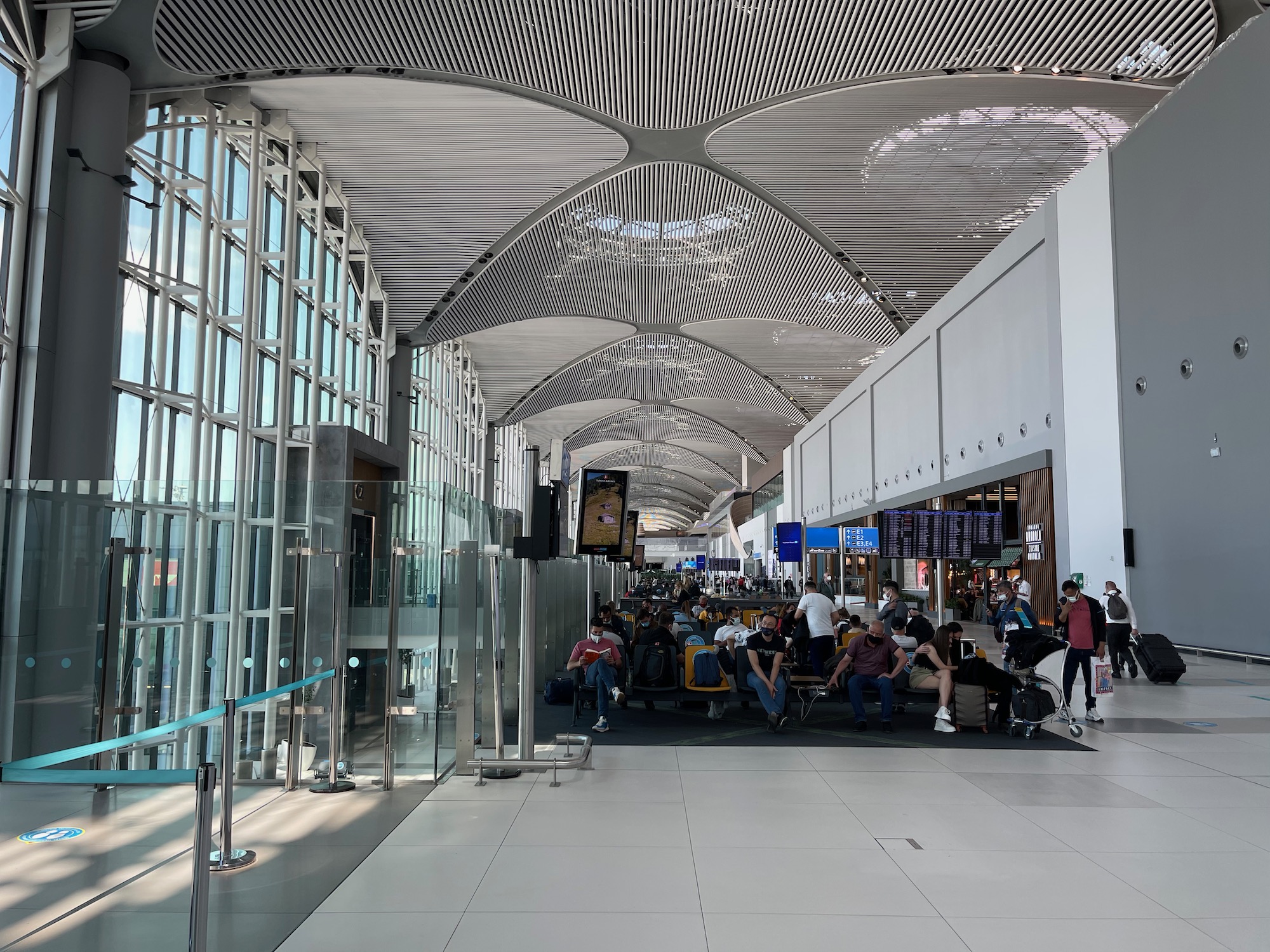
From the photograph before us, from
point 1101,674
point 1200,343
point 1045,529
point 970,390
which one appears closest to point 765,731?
point 1101,674

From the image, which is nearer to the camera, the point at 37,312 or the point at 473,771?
the point at 473,771

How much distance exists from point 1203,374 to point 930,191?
7.91 m

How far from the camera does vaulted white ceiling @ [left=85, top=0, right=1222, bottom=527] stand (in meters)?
13.5

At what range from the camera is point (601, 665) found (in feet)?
30.7

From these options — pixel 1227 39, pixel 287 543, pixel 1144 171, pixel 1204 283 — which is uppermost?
pixel 1227 39

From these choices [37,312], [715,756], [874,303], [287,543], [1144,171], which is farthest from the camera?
[874,303]

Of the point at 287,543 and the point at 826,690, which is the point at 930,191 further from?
the point at 287,543

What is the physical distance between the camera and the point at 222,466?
1315cm

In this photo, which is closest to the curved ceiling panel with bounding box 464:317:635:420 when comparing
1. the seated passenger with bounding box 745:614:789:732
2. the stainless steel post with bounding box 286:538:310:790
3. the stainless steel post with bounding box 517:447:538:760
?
the seated passenger with bounding box 745:614:789:732

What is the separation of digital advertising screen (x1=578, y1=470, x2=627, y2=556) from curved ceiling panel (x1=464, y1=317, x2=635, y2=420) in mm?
17232

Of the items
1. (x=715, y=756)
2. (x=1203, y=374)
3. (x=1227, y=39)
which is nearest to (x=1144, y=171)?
(x=1227, y=39)

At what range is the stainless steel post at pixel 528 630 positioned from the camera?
23.5ft

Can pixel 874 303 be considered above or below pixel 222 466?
above

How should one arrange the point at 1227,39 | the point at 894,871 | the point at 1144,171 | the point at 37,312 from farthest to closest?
1. the point at 1144,171
2. the point at 1227,39
3. the point at 37,312
4. the point at 894,871
